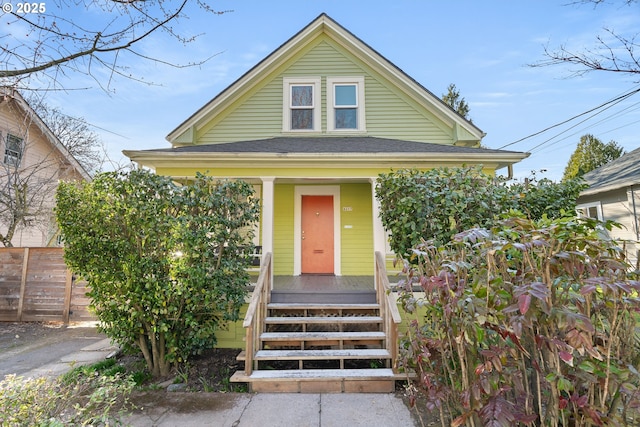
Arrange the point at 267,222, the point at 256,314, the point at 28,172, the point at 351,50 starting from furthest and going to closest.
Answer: the point at 28,172 < the point at 351,50 < the point at 267,222 < the point at 256,314

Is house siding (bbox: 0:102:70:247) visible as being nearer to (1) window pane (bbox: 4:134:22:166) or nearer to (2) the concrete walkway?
Answer: (1) window pane (bbox: 4:134:22:166)

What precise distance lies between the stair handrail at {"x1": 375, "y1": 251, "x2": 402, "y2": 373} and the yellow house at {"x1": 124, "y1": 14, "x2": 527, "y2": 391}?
0.36 ft

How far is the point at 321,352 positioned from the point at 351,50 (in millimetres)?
8106

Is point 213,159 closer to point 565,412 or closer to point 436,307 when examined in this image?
point 436,307

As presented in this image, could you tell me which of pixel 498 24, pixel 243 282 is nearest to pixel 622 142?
pixel 498 24

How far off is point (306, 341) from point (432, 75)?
1184 cm

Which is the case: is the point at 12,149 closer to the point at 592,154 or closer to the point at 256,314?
the point at 256,314

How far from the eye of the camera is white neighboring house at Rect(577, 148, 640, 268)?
9.06 metres

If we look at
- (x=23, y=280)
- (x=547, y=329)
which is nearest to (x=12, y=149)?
(x=23, y=280)

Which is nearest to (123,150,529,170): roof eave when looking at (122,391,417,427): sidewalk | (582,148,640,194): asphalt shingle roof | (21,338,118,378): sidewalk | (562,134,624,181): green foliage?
(21,338,118,378): sidewalk

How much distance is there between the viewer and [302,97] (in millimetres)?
8531

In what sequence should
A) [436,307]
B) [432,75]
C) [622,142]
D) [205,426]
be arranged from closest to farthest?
[436,307] → [205,426] → [432,75] → [622,142]

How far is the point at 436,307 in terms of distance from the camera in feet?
7.52

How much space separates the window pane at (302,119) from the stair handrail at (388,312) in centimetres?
489
